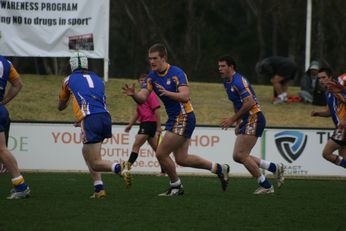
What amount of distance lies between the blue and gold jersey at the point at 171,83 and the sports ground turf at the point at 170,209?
1.24 metres

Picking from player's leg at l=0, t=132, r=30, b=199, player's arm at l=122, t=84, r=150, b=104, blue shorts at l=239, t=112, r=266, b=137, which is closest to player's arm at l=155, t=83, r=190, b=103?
player's arm at l=122, t=84, r=150, b=104

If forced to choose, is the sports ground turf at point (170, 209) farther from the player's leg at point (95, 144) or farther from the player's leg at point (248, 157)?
the player's leg at point (95, 144)

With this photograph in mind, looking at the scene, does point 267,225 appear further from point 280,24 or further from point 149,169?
point 280,24

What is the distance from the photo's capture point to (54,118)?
866 inches

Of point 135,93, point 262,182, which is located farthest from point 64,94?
point 262,182

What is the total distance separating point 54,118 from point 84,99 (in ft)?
35.2

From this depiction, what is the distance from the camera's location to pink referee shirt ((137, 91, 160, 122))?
1720 centimetres

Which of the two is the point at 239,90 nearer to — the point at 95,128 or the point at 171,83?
the point at 171,83

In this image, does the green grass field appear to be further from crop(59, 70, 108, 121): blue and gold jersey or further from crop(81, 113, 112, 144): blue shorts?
crop(81, 113, 112, 144): blue shorts

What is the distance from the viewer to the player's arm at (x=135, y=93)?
10773 millimetres

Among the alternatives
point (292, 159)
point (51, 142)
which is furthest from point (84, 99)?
point (292, 159)

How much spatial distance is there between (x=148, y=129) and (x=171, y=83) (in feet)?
16.4

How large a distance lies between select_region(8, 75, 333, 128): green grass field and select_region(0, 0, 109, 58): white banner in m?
1.37

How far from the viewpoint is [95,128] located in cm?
1134
